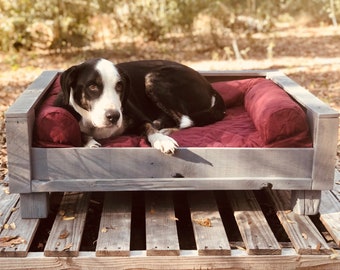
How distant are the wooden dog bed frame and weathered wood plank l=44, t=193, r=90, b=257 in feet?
0.51

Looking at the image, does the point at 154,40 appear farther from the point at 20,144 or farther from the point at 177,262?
the point at 177,262

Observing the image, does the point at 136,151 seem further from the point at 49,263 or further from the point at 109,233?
the point at 49,263

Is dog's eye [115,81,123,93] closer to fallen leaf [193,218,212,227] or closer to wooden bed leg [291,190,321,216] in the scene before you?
fallen leaf [193,218,212,227]

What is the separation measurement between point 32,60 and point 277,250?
306 inches

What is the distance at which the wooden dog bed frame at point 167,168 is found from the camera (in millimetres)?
3186

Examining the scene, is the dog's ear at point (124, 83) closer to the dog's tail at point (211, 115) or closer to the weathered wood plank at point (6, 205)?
the dog's tail at point (211, 115)

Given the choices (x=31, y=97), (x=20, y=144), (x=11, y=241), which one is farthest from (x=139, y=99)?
(x=11, y=241)

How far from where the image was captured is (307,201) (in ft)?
11.0

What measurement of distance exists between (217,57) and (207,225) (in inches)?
281

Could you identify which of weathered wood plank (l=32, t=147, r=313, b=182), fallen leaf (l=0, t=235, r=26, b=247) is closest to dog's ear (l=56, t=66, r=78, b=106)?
weathered wood plank (l=32, t=147, r=313, b=182)

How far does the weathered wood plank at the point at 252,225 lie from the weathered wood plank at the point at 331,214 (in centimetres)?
36

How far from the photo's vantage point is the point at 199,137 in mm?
3559

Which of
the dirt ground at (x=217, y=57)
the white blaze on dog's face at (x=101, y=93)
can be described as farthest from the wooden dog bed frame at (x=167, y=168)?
the dirt ground at (x=217, y=57)

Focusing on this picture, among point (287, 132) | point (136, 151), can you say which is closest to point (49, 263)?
point (136, 151)
